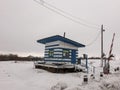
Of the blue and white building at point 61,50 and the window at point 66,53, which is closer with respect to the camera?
the blue and white building at point 61,50

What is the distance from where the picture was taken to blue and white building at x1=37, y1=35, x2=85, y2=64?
81.9ft

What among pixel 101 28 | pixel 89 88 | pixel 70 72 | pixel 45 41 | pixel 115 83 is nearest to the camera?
pixel 89 88

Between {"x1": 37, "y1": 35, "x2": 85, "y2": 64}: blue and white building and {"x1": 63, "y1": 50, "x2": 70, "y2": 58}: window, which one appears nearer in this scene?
{"x1": 37, "y1": 35, "x2": 85, "y2": 64}: blue and white building

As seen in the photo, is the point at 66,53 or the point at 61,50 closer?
Result: the point at 61,50

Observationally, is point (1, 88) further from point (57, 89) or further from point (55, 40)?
point (55, 40)

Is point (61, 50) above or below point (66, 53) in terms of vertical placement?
above

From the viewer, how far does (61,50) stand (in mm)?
25000

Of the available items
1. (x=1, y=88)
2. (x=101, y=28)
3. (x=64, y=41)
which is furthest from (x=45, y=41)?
(x=1, y=88)

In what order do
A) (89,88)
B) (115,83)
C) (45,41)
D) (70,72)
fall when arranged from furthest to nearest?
1. (45,41)
2. (70,72)
3. (115,83)
4. (89,88)

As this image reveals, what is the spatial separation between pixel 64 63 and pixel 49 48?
388 centimetres

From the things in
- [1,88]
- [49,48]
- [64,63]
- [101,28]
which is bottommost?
[1,88]

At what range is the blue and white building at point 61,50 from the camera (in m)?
25.0

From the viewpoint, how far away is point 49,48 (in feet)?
89.2

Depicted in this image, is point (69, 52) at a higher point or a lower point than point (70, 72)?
higher
